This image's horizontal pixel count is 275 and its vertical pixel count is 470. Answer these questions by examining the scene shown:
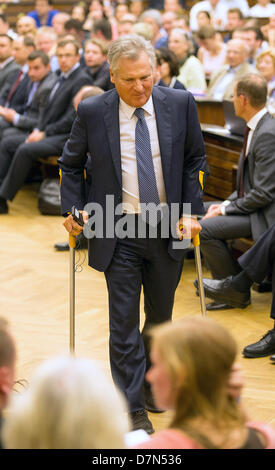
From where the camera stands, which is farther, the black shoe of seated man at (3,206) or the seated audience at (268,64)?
the black shoe of seated man at (3,206)

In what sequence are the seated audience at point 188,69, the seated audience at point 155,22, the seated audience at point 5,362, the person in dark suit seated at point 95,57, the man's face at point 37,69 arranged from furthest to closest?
the seated audience at point 155,22
the seated audience at point 188,69
the man's face at point 37,69
the person in dark suit seated at point 95,57
the seated audience at point 5,362

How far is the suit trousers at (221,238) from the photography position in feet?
16.3

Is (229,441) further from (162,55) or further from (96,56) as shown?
(96,56)

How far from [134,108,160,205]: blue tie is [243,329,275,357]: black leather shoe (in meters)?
1.36

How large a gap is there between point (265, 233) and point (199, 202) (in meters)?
1.18

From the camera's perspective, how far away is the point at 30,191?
841 centimetres

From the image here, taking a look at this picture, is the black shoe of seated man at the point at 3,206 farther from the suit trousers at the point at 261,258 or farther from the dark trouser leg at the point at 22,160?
the suit trousers at the point at 261,258

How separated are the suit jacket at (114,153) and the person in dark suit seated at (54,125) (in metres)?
4.09

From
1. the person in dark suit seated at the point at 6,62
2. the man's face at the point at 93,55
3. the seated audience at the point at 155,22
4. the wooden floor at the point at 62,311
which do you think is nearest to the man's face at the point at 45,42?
the person in dark suit seated at the point at 6,62

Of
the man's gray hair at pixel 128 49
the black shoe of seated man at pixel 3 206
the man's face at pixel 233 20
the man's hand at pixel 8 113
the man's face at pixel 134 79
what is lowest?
the black shoe of seated man at pixel 3 206

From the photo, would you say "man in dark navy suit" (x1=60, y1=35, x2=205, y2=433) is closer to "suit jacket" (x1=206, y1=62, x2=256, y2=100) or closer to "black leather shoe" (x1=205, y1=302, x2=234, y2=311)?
"black leather shoe" (x1=205, y1=302, x2=234, y2=311)

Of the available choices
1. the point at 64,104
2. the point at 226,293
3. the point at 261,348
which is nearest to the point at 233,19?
the point at 64,104

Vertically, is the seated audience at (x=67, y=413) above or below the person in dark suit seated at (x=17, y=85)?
above

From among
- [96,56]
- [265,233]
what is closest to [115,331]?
[265,233]
